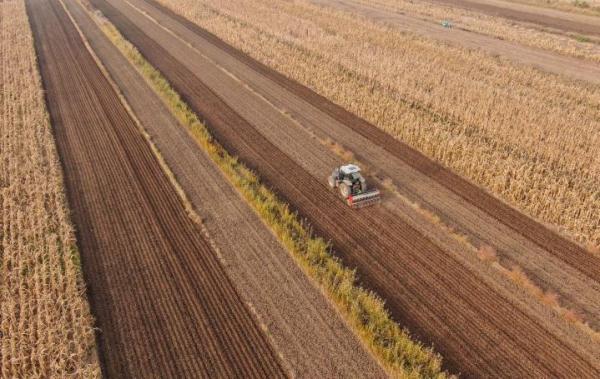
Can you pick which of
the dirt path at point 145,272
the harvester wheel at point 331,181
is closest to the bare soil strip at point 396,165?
the harvester wheel at point 331,181

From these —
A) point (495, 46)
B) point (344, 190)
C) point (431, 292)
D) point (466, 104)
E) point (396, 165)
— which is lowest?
point (431, 292)

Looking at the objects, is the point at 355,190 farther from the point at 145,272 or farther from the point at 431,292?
the point at 145,272

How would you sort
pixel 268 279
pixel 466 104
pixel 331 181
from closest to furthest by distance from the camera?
pixel 268 279
pixel 331 181
pixel 466 104

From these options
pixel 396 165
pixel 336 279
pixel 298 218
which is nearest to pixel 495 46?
pixel 396 165

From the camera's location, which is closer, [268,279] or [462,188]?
[268,279]

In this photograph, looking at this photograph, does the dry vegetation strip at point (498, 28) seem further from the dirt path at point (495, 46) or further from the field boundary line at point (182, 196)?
the field boundary line at point (182, 196)

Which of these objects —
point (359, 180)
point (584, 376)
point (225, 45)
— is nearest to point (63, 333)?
point (359, 180)
